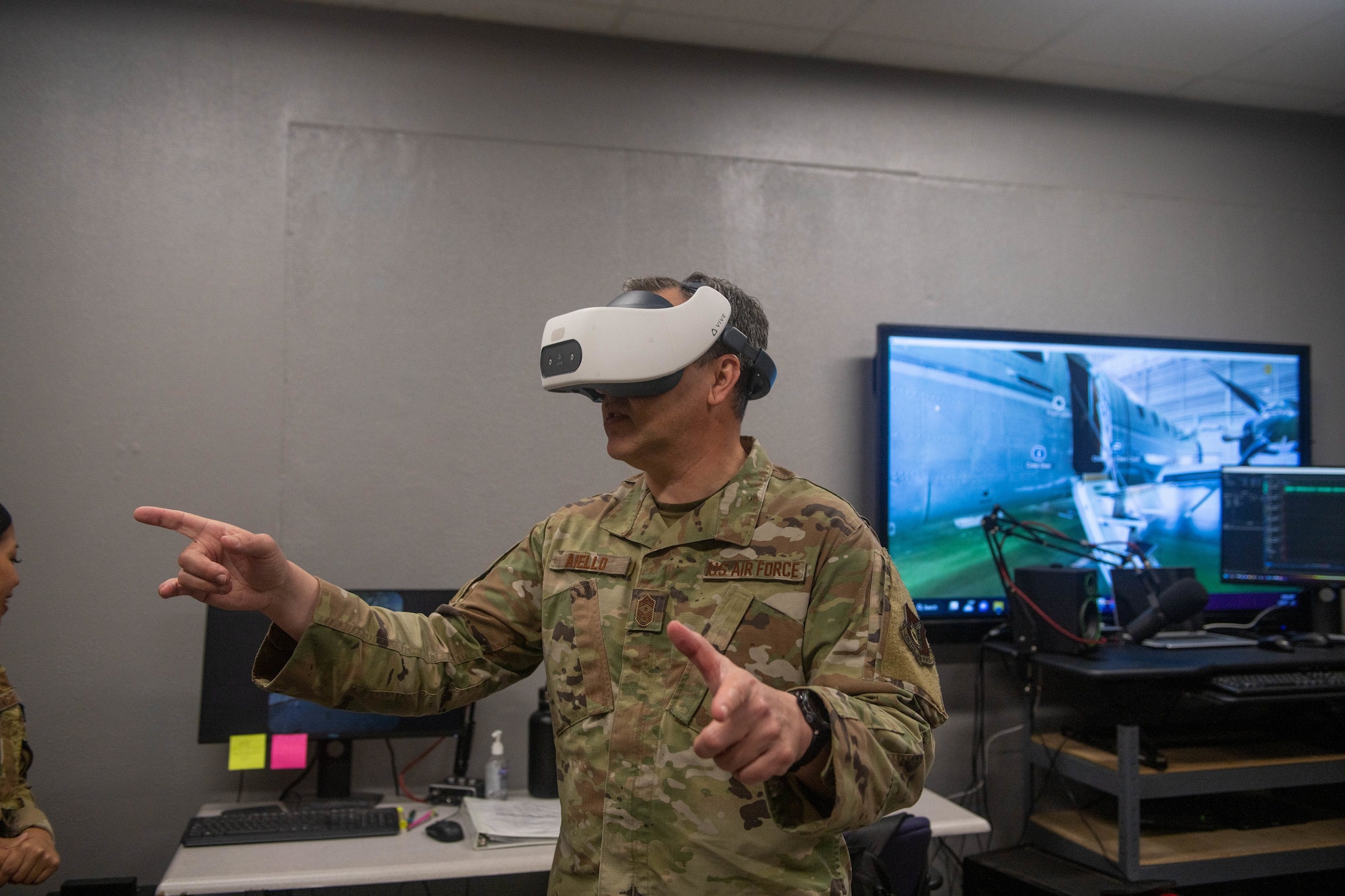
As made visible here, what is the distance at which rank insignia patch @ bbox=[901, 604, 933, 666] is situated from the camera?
123cm

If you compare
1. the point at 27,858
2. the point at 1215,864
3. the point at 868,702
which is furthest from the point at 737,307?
the point at 1215,864

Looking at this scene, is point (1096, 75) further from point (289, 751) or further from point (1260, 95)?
point (289, 751)

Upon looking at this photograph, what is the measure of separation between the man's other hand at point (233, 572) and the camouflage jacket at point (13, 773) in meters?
1.18

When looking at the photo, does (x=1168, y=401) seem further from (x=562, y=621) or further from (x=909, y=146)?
(x=562, y=621)

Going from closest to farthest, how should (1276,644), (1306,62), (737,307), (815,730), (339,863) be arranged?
(815,730) < (737,307) < (339,863) < (1276,644) < (1306,62)

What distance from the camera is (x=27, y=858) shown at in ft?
6.04

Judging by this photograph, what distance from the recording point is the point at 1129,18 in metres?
2.83

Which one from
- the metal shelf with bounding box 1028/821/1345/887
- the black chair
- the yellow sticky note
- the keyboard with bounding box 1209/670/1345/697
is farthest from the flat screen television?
the yellow sticky note

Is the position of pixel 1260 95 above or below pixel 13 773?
above

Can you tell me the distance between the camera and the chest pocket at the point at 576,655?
133 centimetres

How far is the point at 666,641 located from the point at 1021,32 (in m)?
2.48

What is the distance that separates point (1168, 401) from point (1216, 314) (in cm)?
47

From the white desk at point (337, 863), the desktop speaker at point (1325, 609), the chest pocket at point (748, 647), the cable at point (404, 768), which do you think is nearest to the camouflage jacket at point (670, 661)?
the chest pocket at point (748, 647)

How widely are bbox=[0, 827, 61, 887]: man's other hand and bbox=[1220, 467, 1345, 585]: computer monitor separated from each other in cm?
327
